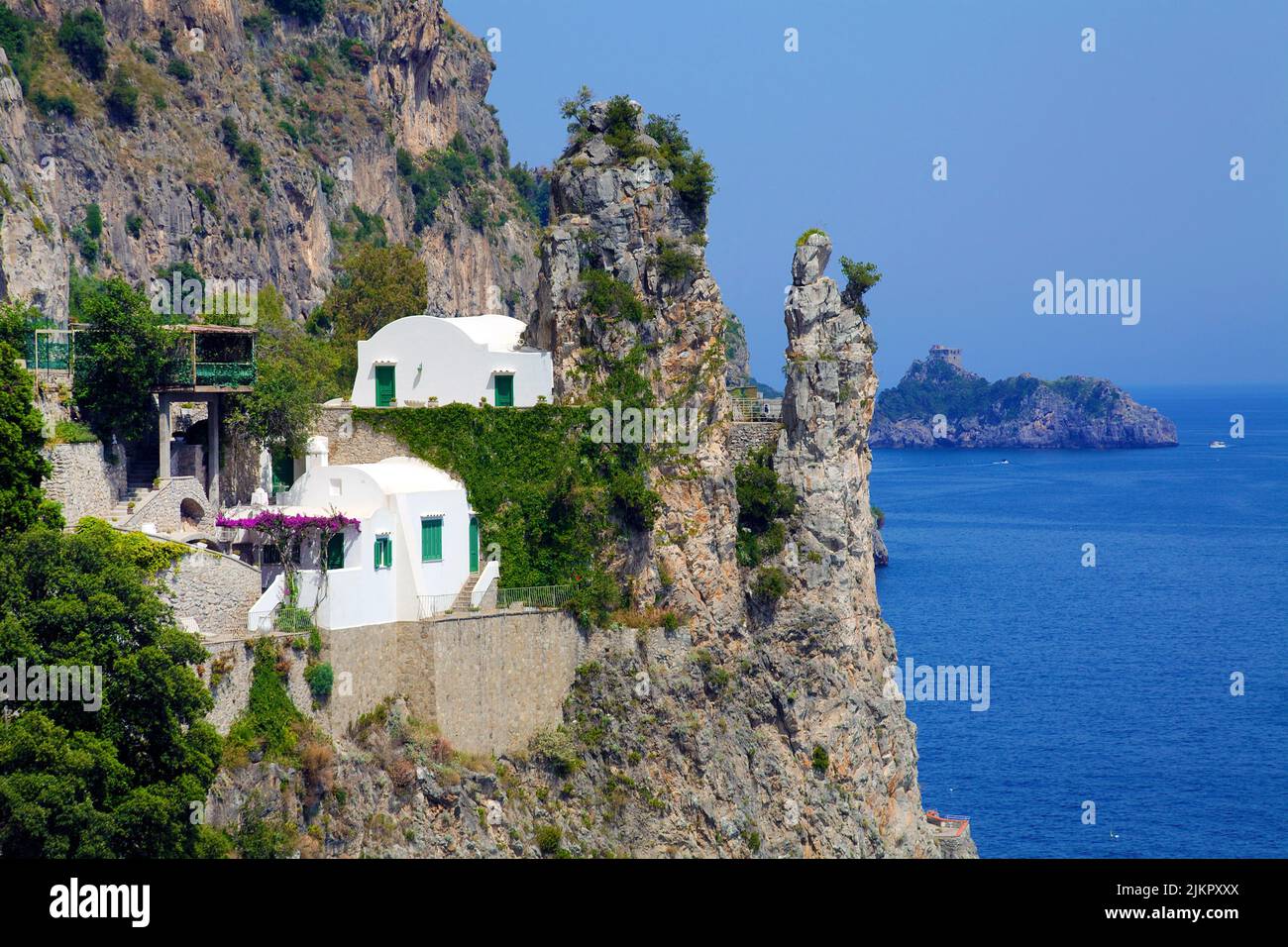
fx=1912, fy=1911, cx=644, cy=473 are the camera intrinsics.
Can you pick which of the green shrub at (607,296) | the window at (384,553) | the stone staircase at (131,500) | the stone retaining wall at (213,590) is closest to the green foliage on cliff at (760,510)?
the green shrub at (607,296)

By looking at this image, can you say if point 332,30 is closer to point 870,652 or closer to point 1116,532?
point 1116,532

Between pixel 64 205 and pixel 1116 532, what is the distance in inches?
4187

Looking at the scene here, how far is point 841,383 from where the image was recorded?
2677 inches

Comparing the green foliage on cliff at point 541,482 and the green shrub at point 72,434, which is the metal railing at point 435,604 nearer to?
the green foliage on cliff at point 541,482

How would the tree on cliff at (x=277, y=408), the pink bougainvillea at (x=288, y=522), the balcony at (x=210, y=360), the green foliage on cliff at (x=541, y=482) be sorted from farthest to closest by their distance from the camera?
the green foliage on cliff at (x=541, y=482)
the tree on cliff at (x=277, y=408)
the balcony at (x=210, y=360)
the pink bougainvillea at (x=288, y=522)

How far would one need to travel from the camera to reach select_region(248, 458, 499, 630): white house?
167ft

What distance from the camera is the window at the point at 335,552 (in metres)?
51.4

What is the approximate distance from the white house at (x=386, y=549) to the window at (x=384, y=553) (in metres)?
0.03

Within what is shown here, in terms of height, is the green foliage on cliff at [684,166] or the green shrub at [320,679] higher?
the green foliage on cliff at [684,166]

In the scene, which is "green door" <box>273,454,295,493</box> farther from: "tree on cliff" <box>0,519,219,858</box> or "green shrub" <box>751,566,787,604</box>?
"green shrub" <box>751,566,787,604</box>

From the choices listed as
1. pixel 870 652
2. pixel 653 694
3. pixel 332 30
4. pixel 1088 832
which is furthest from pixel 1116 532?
pixel 653 694

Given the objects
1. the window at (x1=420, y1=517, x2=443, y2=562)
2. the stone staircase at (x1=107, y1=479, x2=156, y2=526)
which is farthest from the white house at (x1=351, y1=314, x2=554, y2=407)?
the stone staircase at (x1=107, y1=479, x2=156, y2=526)

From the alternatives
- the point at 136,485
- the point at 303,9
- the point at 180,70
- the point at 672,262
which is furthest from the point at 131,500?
the point at 303,9
